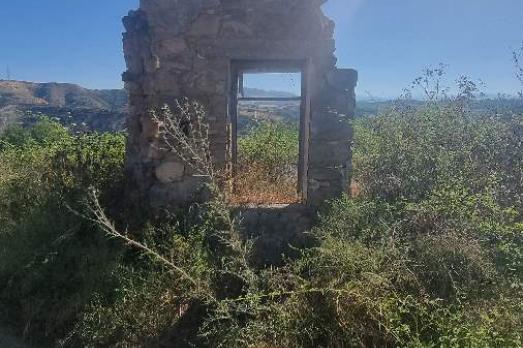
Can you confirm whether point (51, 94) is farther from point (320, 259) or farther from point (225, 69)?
point (320, 259)

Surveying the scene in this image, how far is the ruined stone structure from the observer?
520 cm

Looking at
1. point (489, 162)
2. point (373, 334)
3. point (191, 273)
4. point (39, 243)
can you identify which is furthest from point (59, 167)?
point (489, 162)

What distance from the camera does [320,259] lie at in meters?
4.20

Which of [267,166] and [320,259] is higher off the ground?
[267,166]

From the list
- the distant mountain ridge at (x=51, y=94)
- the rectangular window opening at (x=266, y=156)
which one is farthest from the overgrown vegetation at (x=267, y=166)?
the distant mountain ridge at (x=51, y=94)

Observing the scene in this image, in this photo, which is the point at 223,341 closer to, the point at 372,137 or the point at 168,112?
the point at 168,112

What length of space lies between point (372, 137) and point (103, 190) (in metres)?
3.32

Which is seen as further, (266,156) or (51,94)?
(51,94)

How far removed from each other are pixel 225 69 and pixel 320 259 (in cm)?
233

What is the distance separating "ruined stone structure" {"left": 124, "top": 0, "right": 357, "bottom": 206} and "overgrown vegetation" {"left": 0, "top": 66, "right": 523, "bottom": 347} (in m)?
0.43

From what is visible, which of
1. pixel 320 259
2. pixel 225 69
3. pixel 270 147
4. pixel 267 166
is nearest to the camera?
pixel 320 259

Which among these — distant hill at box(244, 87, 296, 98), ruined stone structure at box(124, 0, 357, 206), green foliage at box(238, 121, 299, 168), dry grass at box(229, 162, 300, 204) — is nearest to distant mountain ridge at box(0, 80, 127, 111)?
distant hill at box(244, 87, 296, 98)

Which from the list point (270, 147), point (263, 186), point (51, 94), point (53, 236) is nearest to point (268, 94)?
point (270, 147)

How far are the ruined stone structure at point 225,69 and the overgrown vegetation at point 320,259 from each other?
1.42 feet
